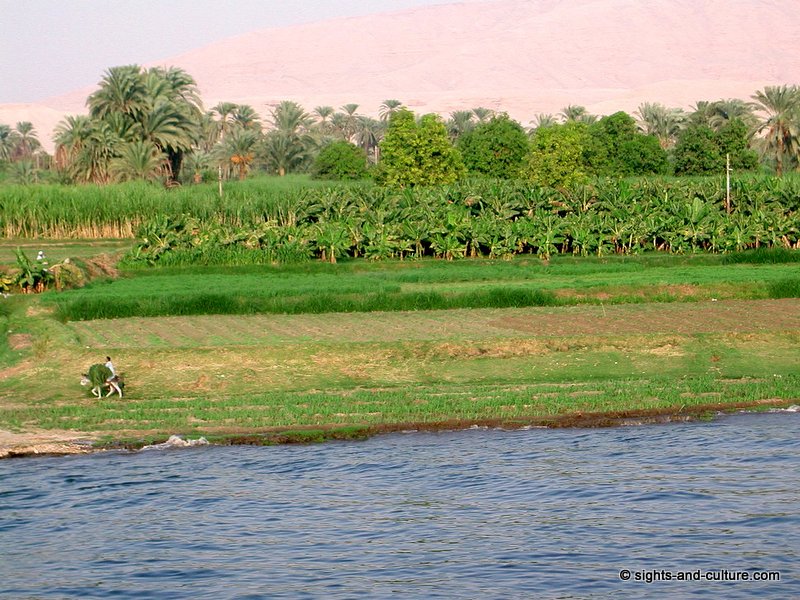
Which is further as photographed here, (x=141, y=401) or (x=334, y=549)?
(x=141, y=401)

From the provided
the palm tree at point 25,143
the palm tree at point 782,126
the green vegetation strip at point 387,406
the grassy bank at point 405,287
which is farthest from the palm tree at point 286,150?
the green vegetation strip at point 387,406

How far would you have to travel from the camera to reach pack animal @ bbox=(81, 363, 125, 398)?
1967cm

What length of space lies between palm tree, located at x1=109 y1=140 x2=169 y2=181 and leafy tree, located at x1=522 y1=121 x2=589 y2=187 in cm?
2018

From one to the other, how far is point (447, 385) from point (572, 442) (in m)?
3.46

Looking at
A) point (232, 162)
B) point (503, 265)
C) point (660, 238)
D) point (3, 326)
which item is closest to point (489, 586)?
point (3, 326)

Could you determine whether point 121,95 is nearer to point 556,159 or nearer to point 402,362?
point 556,159

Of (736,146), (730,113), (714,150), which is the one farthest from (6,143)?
(736,146)

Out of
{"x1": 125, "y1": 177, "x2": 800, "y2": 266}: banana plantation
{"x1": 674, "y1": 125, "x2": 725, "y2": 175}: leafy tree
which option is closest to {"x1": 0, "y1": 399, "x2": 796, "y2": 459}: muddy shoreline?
{"x1": 125, "y1": 177, "x2": 800, "y2": 266}: banana plantation

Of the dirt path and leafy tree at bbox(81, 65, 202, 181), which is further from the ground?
leafy tree at bbox(81, 65, 202, 181)

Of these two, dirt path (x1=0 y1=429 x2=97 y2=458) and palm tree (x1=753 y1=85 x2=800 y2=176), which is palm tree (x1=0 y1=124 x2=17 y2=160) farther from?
dirt path (x1=0 y1=429 x2=97 y2=458)

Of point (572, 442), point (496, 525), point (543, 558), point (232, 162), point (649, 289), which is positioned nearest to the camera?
point (543, 558)

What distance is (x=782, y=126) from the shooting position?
68500 millimetres

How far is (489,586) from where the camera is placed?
12.2 meters

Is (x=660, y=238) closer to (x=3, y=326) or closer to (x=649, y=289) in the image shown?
(x=649, y=289)
